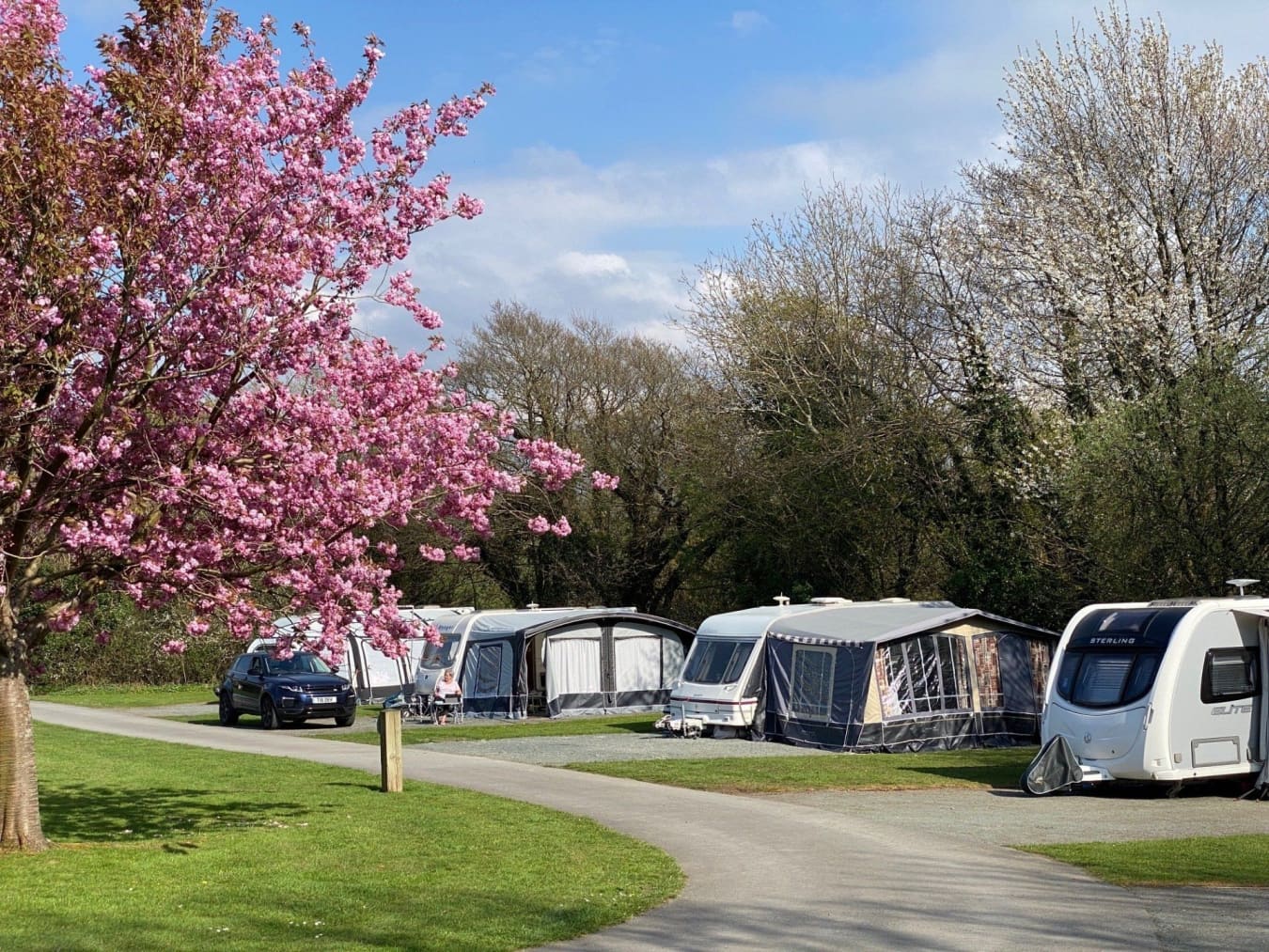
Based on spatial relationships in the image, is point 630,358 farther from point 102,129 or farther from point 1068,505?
point 102,129

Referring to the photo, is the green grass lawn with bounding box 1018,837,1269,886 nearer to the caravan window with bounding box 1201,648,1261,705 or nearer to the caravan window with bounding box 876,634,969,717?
the caravan window with bounding box 1201,648,1261,705

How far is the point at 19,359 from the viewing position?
445 inches

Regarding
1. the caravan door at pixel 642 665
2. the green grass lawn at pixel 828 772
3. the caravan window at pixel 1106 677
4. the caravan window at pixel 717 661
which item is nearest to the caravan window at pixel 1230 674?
the caravan window at pixel 1106 677

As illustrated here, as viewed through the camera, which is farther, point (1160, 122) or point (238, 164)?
point (1160, 122)

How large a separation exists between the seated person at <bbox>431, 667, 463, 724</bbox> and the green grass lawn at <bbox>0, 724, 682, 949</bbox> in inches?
508

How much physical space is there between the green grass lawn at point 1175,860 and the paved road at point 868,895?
1.11 ft

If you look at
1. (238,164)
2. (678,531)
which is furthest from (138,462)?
(678,531)

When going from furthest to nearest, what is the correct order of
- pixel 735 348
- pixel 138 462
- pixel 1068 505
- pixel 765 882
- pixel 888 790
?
1. pixel 735 348
2. pixel 1068 505
3. pixel 888 790
4. pixel 138 462
5. pixel 765 882

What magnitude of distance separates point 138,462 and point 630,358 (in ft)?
113

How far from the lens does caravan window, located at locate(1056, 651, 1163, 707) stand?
58.7ft

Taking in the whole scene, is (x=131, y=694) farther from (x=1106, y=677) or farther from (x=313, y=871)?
(x=313, y=871)

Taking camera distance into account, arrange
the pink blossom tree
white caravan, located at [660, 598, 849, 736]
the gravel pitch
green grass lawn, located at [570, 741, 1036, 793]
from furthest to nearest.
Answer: white caravan, located at [660, 598, 849, 736]
the gravel pitch
green grass lawn, located at [570, 741, 1036, 793]
the pink blossom tree

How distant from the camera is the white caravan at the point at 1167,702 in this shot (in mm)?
17578

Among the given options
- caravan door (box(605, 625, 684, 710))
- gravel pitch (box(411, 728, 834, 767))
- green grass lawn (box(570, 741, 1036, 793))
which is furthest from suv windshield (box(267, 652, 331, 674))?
green grass lawn (box(570, 741, 1036, 793))
